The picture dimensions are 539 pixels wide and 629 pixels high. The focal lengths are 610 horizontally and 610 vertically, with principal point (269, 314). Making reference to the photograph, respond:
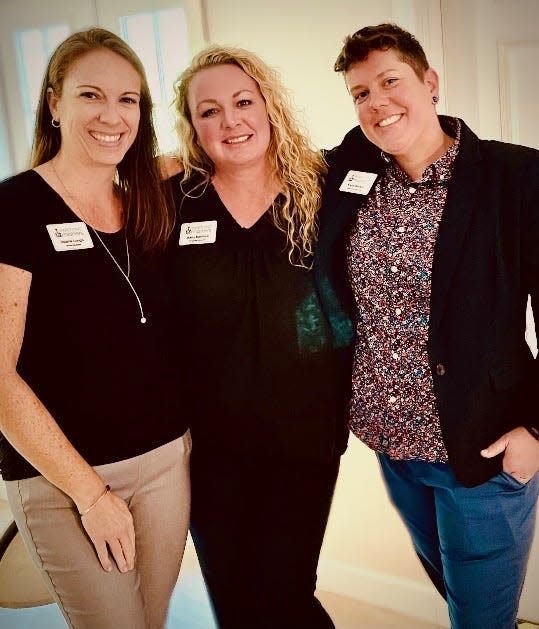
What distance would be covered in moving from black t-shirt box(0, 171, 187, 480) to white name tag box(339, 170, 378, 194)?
0.57 metres

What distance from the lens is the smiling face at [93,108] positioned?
1473 millimetres

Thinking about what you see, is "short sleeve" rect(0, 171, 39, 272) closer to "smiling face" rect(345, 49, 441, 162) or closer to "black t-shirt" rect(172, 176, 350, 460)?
"black t-shirt" rect(172, 176, 350, 460)

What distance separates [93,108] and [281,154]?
20.7 inches

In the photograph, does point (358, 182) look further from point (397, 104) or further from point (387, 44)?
point (387, 44)

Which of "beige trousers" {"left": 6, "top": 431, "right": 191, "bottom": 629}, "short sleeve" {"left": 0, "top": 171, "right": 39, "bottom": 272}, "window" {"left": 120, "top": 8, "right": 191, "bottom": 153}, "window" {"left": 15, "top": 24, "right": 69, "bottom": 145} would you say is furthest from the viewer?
"window" {"left": 15, "top": 24, "right": 69, "bottom": 145}

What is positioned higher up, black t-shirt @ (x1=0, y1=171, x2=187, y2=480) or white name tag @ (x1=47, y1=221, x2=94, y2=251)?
white name tag @ (x1=47, y1=221, x2=94, y2=251)

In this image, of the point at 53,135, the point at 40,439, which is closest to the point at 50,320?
the point at 40,439

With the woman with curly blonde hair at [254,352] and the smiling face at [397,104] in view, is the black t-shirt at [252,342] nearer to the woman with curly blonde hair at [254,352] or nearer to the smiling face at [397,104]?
the woman with curly blonde hair at [254,352]

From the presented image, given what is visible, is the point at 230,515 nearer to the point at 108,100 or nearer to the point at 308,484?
the point at 308,484

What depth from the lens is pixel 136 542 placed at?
1.54 metres

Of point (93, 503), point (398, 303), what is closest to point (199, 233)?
point (398, 303)

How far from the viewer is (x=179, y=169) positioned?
5.94ft

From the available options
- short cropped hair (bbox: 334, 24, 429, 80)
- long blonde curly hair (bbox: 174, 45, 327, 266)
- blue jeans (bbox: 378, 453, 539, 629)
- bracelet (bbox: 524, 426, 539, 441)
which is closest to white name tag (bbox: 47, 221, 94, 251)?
long blonde curly hair (bbox: 174, 45, 327, 266)

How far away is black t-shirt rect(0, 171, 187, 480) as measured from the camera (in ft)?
4.50
